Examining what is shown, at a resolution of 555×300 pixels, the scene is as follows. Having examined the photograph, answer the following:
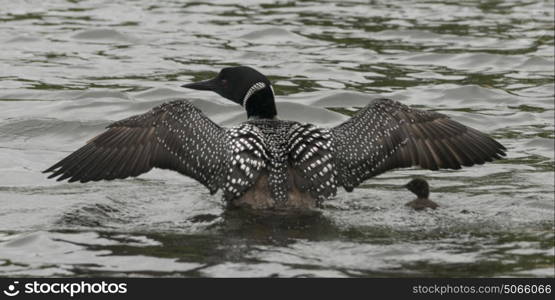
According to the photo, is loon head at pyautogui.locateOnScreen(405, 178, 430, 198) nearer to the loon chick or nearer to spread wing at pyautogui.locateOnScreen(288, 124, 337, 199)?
the loon chick

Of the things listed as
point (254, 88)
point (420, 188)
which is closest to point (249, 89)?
point (254, 88)

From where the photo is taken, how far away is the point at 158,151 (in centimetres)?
879

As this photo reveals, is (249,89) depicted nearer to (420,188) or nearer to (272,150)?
(272,150)

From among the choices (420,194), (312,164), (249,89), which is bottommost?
(420,194)

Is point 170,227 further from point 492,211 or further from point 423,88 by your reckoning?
point 423,88

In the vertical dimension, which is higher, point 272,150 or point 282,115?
point 272,150

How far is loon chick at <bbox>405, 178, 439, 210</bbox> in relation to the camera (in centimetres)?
869

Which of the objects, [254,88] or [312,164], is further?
[254,88]

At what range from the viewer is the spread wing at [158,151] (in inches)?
342

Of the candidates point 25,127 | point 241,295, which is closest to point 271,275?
point 241,295

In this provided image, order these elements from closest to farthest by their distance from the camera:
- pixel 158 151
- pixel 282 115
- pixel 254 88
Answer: pixel 158 151 → pixel 254 88 → pixel 282 115

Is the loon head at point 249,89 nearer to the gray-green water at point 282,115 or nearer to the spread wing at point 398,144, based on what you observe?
the spread wing at point 398,144

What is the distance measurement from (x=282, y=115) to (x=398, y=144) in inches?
128

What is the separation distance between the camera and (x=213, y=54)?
13.7 meters
